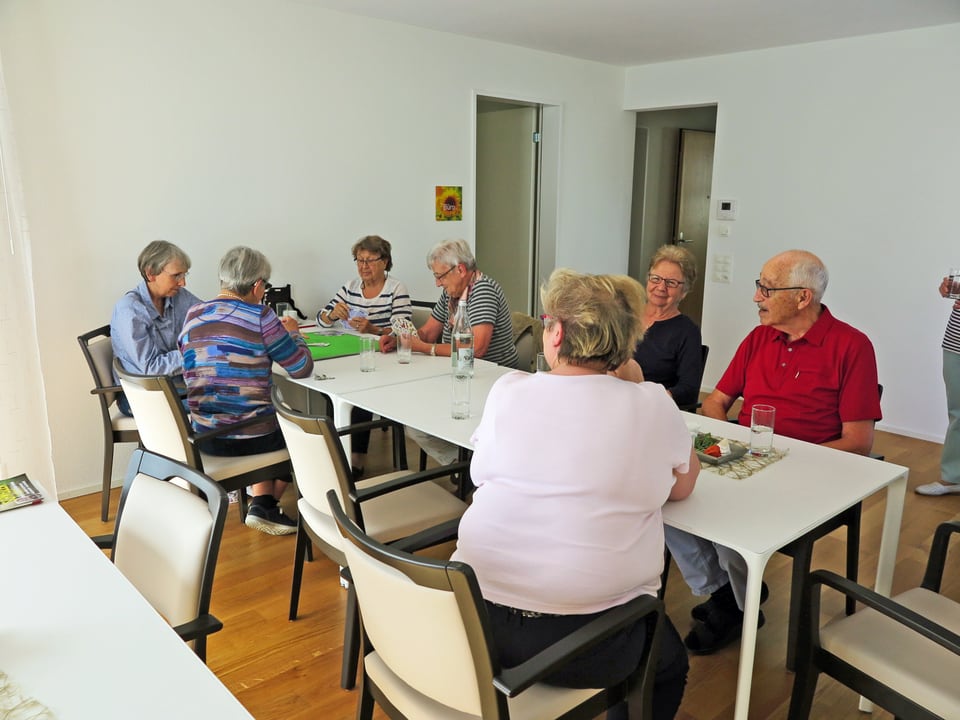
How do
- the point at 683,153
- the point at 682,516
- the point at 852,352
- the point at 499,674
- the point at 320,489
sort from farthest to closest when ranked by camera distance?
the point at 683,153
the point at 852,352
the point at 320,489
the point at 682,516
the point at 499,674

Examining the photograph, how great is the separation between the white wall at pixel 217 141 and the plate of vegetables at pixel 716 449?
113 inches

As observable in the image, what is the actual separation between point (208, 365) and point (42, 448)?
1.21m

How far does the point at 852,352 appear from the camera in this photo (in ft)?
8.14

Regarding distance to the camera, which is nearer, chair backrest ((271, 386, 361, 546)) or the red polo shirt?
chair backrest ((271, 386, 361, 546))

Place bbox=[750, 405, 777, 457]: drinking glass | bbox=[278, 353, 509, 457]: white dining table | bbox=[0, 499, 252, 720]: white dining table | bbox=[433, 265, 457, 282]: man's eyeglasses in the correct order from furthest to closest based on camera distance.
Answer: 1. bbox=[433, 265, 457, 282]: man's eyeglasses
2. bbox=[278, 353, 509, 457]: white dining table
3. bbox=[750, 405, 777, 457]: drinking glass
4. bbox=[0, 499, 252, 720]: white dining table

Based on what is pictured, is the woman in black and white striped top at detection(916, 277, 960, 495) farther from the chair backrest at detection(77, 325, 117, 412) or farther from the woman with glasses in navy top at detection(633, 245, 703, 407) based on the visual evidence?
the chair backrest at detection(77, 325, 117, 412)

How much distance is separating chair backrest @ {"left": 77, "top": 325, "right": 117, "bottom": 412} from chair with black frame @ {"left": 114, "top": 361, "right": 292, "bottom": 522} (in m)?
0.44

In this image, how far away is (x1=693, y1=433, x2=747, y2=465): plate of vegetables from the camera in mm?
2068

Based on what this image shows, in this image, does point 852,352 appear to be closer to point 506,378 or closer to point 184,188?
point 506,378

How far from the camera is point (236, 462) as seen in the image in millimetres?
2867

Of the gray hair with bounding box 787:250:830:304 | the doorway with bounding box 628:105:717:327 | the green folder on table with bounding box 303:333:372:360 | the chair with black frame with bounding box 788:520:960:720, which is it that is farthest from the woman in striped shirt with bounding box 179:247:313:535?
the doorway with bounding box 628:105:717:327

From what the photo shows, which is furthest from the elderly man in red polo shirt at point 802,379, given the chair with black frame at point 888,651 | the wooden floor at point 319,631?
the chair with black frame at point 888,651

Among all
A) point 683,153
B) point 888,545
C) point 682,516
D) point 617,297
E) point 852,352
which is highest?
point 683,153

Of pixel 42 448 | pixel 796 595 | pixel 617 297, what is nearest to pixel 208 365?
pixel 42 448
